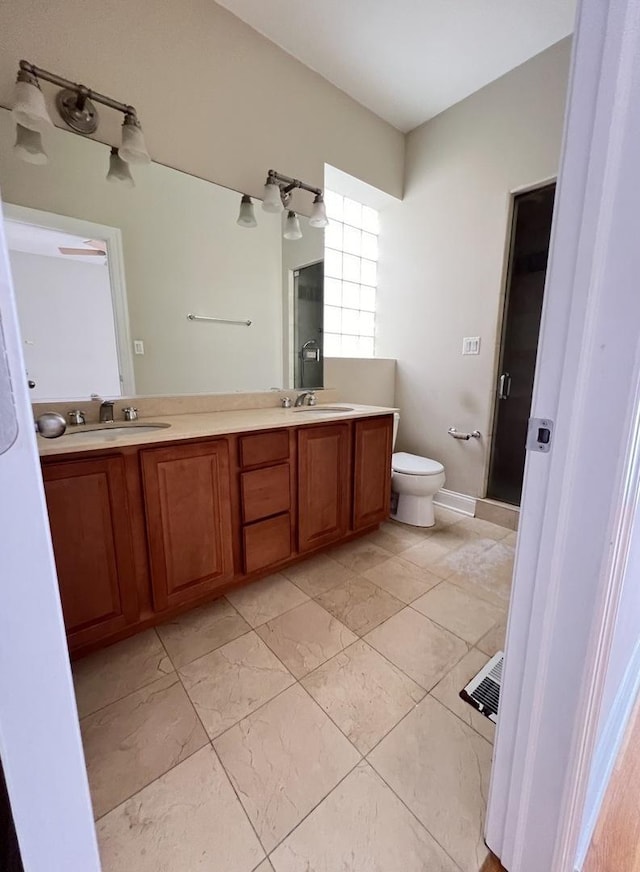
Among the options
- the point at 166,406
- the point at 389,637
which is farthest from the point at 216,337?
the point at 389,637

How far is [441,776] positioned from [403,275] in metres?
2.89

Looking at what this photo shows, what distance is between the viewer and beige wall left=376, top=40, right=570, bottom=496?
82.8 inches

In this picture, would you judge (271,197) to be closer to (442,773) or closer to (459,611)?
(459,611)

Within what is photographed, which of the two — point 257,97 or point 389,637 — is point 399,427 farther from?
point 257,97

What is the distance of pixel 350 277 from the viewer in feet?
9.49

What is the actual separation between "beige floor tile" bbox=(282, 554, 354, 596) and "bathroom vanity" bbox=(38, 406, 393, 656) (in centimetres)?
10

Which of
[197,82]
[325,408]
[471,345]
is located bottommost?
[325,408]

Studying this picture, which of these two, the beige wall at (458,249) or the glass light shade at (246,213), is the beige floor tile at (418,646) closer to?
the beige wall at (458,249)

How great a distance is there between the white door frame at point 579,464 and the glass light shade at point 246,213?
1735 millimetres

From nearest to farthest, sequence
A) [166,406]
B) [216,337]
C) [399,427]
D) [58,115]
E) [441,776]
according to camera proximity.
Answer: [441,776]
[58,115]
[166,406]
[216,337]
[399,427]

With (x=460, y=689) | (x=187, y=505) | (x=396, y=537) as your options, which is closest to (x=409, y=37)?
(x=187, y=505)

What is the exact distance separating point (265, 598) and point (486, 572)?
1174 mm

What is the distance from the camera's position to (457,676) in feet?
4.27

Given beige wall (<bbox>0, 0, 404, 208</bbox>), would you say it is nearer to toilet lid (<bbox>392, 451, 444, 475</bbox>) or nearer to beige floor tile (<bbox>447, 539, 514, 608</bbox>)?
toilet lid (<bbox>392, 451, 444, 475</bbox>)
